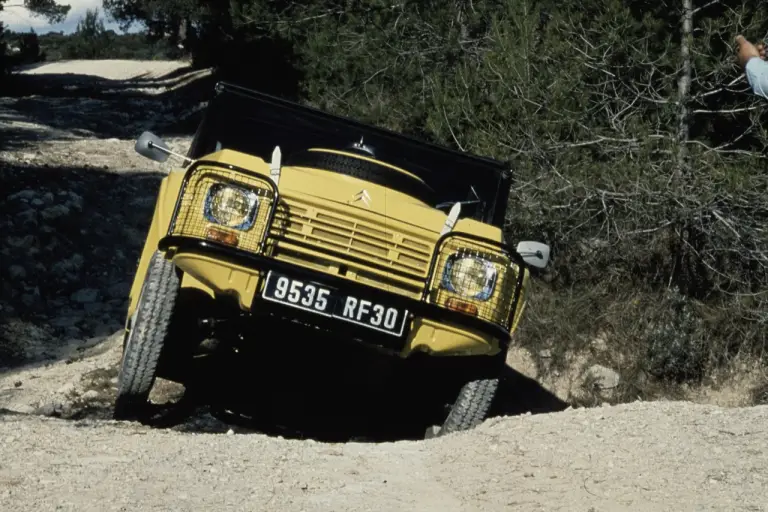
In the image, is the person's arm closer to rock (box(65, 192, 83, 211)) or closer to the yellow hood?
the yellow hood

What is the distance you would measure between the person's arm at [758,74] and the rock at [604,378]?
6.98m

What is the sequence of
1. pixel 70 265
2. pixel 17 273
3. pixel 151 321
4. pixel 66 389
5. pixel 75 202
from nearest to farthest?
pixel 151 321, pixel 66 389, pixel 17 273, pixel 70 265, pixel 75 202

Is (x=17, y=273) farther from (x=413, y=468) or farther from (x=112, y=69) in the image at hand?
(x=112, y=69)

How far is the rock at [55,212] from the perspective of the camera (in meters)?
13.4

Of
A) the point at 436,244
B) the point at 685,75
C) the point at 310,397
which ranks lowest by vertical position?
the point at 310,397

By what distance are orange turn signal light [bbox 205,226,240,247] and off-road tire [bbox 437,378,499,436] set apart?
1607 millimetres

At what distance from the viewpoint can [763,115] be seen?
33.2 feet

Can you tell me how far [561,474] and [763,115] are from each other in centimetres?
604

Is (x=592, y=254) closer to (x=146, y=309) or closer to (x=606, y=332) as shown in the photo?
(x=606, y=332)

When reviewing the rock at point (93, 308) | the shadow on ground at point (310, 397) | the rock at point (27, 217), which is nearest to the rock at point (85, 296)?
the rock at point (93, 308)

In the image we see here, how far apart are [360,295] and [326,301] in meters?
0.17

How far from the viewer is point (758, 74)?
11.8 ft

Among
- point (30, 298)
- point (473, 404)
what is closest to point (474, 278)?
point (473, 404)

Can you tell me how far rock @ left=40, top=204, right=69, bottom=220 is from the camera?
1335cm
